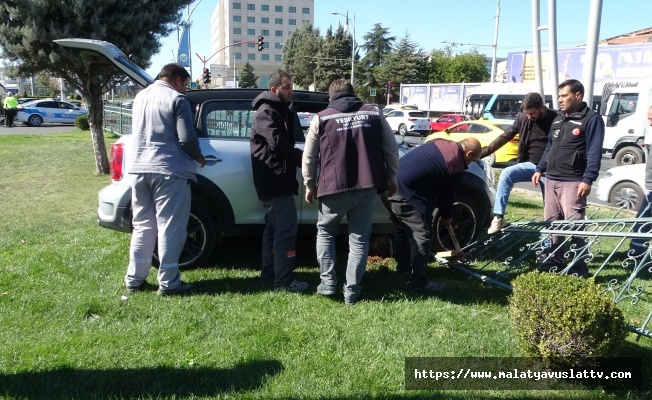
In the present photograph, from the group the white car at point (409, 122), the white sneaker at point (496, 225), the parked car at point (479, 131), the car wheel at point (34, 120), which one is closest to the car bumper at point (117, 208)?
the white sneaker at point (496, 225)

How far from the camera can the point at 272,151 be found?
14.1ft

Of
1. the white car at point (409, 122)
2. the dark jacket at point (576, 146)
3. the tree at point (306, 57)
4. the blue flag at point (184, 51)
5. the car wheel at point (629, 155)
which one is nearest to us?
the dark jacket at point (576, 146)

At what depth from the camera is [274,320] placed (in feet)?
12.6

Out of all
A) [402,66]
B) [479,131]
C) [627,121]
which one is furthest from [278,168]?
[402,66]

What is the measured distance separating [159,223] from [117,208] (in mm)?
732

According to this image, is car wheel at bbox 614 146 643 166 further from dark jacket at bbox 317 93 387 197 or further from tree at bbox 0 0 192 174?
dark jacket at bbox 317 93 387 197

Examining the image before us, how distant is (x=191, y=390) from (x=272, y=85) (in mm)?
2537

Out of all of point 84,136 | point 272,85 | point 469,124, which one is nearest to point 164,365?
point 272,85

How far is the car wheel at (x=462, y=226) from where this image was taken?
550 cm

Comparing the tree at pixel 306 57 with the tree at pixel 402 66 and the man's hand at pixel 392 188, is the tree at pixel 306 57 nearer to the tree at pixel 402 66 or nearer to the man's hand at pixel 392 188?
the tree at pixel 402 66

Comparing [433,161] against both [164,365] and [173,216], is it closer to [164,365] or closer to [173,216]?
A: [173,216]

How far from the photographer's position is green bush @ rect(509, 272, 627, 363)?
284 cm

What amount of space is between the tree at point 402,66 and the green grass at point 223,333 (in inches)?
2220

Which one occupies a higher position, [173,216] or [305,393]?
[173,216]
